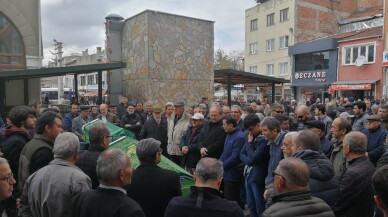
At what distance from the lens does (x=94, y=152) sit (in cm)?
357

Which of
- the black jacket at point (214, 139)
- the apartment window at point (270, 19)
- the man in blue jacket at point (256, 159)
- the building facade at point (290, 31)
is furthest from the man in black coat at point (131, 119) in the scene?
the apartment window at point (270, 19)

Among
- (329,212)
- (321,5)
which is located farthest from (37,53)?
(321,5)

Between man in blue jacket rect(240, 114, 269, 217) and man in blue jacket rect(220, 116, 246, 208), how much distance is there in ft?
0.64

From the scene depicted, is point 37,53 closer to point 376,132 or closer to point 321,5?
point 376,132

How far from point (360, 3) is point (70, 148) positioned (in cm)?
4196

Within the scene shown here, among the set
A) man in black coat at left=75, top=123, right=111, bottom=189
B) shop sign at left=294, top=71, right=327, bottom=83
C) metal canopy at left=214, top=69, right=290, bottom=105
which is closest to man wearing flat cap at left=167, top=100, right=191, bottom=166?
man in black coat at left=75, top=123, right=111, bottom=189

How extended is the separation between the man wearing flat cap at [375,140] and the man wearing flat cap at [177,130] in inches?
133

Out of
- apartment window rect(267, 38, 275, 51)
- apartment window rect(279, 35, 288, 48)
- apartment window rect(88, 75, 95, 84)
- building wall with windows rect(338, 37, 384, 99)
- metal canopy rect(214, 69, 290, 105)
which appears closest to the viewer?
metal canopy rect(214, 69, 290, 105)

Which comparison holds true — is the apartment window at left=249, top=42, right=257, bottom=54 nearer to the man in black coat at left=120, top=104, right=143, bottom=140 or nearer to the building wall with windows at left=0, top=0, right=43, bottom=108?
the building wall with windows at left=0, top=0, right=43, bottom=108

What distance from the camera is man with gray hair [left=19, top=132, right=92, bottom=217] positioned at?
9.61 feet

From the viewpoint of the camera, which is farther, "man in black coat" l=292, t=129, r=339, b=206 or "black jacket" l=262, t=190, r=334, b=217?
"man in black coat" l=292, t=129, r=339, b=206

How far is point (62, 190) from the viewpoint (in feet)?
9.59

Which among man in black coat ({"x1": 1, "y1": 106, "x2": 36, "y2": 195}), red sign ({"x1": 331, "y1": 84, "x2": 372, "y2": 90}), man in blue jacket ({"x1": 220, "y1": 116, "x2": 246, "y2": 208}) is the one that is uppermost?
red sign ({"x1": 331, "y1": 84, "x2": 372, "y2": 90})

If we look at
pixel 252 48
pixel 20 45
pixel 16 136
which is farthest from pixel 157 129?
pixel 252 48
